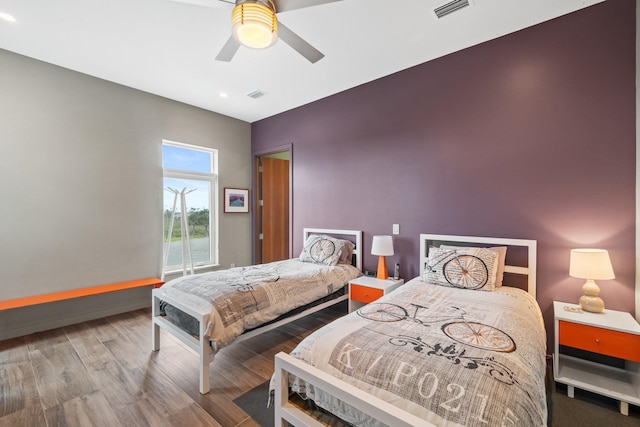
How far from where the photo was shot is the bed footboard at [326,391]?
3.39 ft

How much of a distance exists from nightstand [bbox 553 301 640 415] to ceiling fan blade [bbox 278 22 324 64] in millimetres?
2752

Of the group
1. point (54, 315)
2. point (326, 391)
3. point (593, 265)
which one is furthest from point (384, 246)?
point (54, 315)

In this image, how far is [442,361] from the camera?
124 cm

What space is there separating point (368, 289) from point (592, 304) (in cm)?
178

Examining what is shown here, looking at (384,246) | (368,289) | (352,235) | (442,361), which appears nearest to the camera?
(442,361)

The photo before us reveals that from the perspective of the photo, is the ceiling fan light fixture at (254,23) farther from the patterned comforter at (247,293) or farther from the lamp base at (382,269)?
the lamp base at (382,269)

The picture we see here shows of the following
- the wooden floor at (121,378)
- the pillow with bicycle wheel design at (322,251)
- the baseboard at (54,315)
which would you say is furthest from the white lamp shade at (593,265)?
the baseboard at (54,315)

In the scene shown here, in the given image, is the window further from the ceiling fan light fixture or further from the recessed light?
the ceiling fan light fixture

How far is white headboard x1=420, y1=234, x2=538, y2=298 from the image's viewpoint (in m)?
2.45

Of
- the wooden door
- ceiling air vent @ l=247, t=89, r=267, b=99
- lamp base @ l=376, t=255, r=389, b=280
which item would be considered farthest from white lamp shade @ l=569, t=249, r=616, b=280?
the wooden door

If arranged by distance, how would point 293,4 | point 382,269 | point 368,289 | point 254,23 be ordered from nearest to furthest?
point 254,23 → point 293,4 → point 368,289 → point 382,269

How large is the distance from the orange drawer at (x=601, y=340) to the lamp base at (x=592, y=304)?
0.75 feet

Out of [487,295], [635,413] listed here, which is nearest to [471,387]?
[487,295]

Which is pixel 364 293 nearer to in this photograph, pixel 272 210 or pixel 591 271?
pixel 591 271
